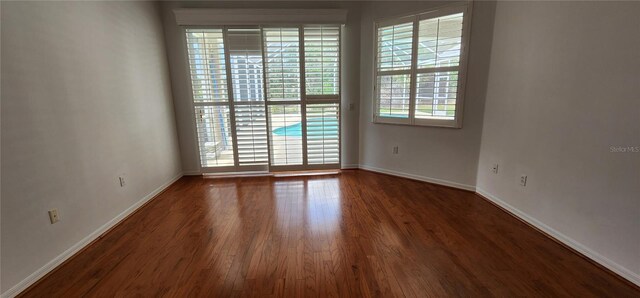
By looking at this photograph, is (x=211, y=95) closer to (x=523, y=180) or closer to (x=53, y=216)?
(x=53, y=216)

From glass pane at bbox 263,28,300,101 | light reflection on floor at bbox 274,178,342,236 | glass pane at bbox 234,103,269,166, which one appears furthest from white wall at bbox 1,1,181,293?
light reflection on floor at bbox 274,178,342,236

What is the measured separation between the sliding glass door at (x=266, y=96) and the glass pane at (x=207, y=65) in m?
0.01

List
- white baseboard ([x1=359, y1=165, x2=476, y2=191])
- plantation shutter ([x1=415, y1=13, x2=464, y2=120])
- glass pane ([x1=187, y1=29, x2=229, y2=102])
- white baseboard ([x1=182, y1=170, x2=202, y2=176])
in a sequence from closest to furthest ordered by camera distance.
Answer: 1. plantation shutter ([x1=415, y1=13, x2=464, y2=120])
2. white baseboard ([x1=359, y1=165, x2=476, y2=191])
3. glass pane ([x1=187, y1=29, x2=229, y2=102])
4. white baseboard ([x1=182, y1=170, x2=202, y2=176])

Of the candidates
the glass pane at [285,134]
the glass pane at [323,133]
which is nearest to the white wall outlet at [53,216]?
the glass pane at [285,134]

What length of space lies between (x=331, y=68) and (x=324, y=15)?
0.72 m

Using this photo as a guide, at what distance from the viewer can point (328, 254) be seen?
2117mm

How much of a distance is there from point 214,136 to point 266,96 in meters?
1.00

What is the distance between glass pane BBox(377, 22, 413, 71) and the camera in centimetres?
350

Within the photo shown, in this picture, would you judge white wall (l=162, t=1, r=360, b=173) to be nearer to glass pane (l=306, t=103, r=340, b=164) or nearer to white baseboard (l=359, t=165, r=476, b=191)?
glass pane (l=306, t=103, r=340, b=164)

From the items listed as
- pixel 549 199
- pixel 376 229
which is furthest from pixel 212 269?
pixel 549 199

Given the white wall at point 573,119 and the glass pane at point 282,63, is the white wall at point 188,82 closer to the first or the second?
the glass pane at point 282,63

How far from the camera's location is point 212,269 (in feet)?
6.42

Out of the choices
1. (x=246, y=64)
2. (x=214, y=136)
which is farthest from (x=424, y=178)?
(x=214, y=136)

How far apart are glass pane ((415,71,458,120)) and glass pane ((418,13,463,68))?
0.15 m
